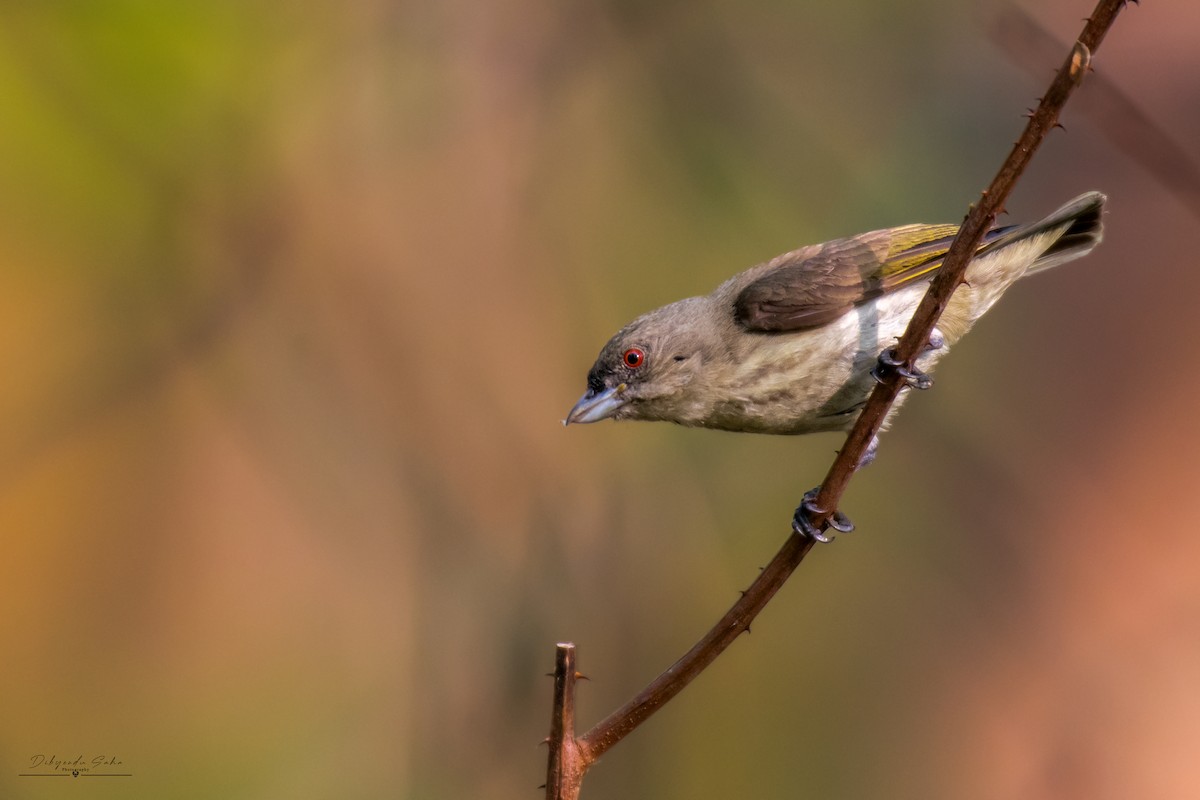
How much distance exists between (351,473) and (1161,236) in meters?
5.02

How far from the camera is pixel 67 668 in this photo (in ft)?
18.7

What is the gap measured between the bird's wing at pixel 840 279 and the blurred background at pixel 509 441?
1.36 m

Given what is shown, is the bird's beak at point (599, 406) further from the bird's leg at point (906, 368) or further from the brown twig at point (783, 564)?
the brown twig at point (783, 564)

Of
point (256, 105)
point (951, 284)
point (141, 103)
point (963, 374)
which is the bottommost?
point (951, 284)

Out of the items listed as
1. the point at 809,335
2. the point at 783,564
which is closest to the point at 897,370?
the point at 783,564

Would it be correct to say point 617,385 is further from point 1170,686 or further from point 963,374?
point 1170,686

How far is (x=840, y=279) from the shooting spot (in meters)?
4.35

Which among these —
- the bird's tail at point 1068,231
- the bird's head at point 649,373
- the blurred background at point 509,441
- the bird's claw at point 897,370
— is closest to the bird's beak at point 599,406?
the bird's head at point 649,373

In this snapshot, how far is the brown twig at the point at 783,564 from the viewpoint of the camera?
2.05m

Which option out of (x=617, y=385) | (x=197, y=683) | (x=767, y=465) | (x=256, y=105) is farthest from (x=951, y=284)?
(x=197, y=683)

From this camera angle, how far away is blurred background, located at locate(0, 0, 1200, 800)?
5.44 meters

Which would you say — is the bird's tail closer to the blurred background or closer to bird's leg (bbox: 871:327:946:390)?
bird's leg (bbox: 871:327:946:390)

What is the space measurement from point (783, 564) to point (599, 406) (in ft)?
6.34

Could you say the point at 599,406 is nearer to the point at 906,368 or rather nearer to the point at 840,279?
the point at 840,279
